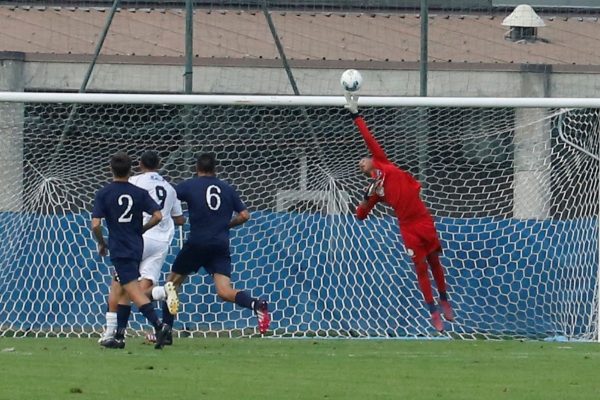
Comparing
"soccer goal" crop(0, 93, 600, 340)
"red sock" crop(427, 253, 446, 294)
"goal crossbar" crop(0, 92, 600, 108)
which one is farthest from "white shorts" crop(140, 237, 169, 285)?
"red sock" crop(427, 253, 446, 294)

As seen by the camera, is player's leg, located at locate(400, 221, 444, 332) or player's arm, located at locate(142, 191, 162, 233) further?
player's leg, located at locate(400, 221, 444, 332)

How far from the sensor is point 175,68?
1925 cm

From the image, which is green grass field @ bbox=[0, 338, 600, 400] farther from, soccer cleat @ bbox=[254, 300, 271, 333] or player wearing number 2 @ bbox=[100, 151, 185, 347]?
player wearing number 2 @ bbox=[100, 151, 185, 347]

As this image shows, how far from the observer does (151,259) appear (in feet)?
45.9

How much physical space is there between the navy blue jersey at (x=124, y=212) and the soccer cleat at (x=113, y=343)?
0.75m

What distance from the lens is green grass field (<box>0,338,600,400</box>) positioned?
31.0ft

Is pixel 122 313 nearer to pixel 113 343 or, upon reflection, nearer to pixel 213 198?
pixel 113 343

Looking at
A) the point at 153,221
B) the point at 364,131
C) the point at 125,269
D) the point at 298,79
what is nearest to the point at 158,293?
the point at 125,269

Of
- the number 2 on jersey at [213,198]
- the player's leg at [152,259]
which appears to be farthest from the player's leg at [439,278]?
the player's leg at [152,259]

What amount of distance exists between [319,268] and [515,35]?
22.1 ft

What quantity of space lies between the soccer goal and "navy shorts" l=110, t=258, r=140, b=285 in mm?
3190

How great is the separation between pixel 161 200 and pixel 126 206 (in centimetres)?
119

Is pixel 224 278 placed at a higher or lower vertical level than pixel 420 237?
lower

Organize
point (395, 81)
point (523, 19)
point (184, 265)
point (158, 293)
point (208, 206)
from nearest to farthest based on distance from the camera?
point (158, 293) → point (208, 206) → point (184, 265) → point (395, 81) → point (523, 19)
